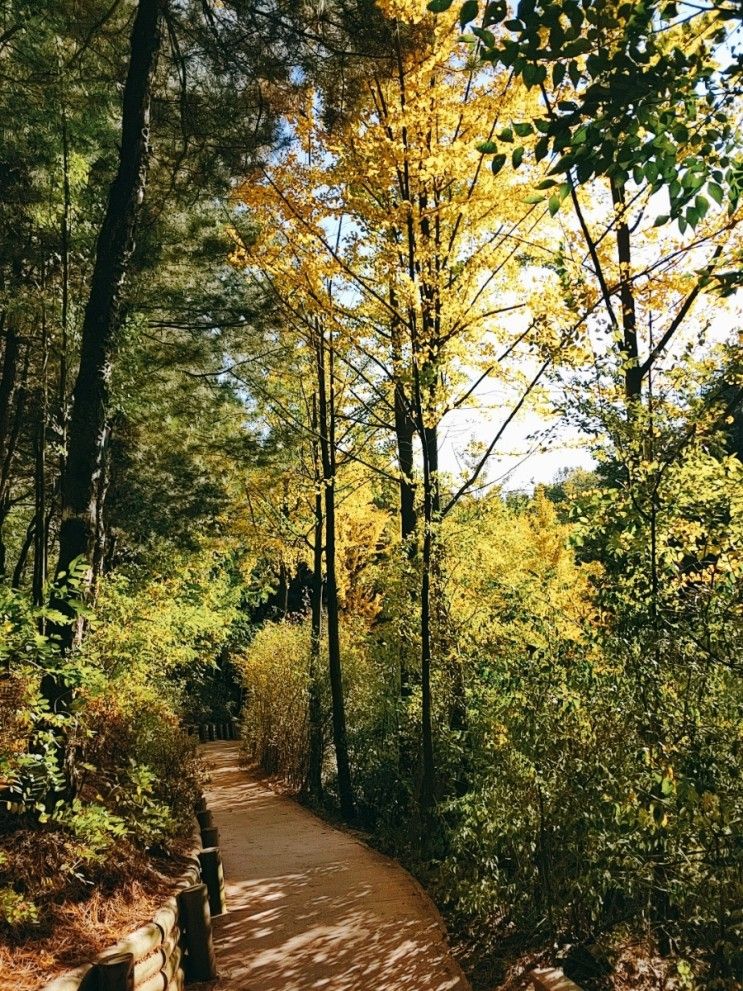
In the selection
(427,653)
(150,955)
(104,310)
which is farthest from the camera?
(427,653)

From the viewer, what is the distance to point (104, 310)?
480cm

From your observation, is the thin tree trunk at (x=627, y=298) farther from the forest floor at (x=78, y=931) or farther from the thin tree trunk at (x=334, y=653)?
the forest floor at (x=78, y=931)

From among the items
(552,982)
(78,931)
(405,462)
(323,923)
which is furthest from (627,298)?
(78,931)

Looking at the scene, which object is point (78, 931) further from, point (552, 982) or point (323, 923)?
point (552, 982)

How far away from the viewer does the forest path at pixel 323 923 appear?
4.24m

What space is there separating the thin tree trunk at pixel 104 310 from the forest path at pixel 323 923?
2746mm

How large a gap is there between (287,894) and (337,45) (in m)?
6.60

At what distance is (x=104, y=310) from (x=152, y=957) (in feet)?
12.3

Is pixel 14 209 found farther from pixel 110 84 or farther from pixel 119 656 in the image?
pixel 119 656

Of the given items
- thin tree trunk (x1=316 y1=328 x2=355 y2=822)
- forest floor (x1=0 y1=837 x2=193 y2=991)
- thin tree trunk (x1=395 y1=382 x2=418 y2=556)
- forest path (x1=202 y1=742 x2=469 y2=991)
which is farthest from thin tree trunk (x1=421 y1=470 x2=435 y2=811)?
thin tree trunk (x1=316 y1=328 x2=355 y2=822)

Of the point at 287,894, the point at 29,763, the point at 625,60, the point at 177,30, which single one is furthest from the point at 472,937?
the point at 177,30

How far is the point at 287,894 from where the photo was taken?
574 centimetres

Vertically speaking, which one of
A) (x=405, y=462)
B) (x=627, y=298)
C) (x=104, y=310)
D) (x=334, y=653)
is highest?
(x=627, y=298)

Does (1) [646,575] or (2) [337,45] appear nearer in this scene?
(1) [646,575]
